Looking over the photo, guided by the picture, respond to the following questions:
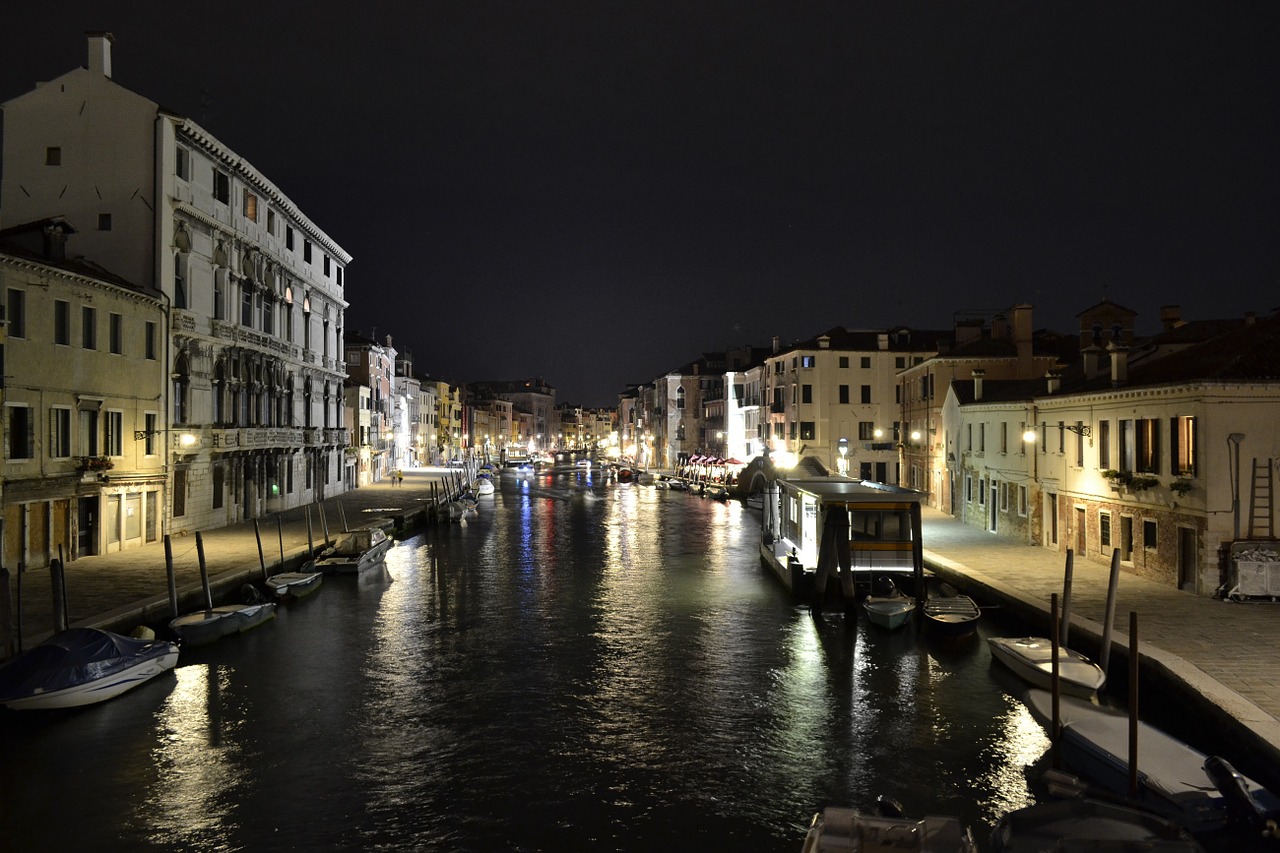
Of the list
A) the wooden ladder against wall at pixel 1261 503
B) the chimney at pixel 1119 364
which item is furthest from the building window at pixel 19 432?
the wooden ladder against wall at pixel 1261 503

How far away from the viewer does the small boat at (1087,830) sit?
1000cm

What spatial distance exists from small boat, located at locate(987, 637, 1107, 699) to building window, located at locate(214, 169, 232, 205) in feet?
101

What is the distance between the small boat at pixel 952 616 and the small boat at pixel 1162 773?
654cm

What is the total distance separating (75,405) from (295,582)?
772 centimetres

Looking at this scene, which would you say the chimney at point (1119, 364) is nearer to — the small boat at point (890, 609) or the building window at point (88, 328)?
the small boat at point (890, 609)

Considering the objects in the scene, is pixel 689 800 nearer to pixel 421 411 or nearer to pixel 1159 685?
pixel 1159 685

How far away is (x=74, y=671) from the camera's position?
15.8 meters

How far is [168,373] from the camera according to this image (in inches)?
1201

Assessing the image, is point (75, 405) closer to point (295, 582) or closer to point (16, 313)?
point (16, 313)

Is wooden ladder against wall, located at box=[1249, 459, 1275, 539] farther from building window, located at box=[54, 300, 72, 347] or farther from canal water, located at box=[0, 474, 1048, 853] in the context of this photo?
building window, located at box=[54, 300, 72, 347]

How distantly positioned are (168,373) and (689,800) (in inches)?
982

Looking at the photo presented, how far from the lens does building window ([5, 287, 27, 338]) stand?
23281 mm

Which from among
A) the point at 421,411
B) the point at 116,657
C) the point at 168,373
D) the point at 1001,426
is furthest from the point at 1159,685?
the point at 421,411

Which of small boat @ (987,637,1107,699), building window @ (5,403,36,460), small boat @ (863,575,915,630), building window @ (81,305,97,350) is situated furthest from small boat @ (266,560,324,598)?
small boat @ (987,637,1107,699)
